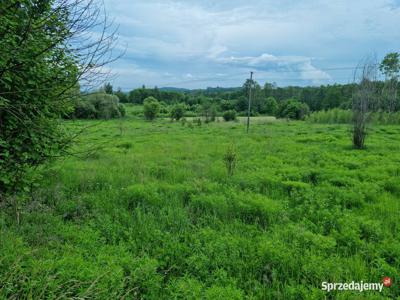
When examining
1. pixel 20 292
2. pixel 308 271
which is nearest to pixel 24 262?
pixel 20 292

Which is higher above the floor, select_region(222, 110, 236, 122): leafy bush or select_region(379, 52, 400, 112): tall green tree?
select_region(379, 52, 400, 112): tall green tree

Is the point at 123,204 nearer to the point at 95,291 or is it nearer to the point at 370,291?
the point at 95,291

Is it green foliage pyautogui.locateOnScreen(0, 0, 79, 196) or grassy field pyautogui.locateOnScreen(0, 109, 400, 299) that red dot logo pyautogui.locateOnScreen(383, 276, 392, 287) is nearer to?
grassy field pyautogui.locateOnScreen(0, 109, 400, 299)

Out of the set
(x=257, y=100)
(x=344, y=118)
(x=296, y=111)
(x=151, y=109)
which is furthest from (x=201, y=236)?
(x=257, y=100)

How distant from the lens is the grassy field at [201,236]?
2.59 metres

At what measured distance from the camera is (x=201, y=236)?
3521 millimetres

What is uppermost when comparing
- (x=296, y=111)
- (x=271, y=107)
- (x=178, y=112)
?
(x=271, y=107)

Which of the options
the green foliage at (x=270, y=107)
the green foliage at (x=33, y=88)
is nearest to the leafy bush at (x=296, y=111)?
the green foliage at (x=270, y=107)

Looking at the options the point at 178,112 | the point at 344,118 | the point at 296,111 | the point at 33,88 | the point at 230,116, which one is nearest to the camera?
the point at 33,88

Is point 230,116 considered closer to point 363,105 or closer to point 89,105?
point 363,105

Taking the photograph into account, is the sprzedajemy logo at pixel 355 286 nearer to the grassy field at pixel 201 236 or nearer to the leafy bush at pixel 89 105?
the grassy field at pixel 201 236

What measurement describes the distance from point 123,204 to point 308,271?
10.8ft

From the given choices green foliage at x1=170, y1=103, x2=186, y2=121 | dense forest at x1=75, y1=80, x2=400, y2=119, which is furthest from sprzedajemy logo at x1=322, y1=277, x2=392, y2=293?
green foliage at x1=170, y1=103, x2=186, y2=121

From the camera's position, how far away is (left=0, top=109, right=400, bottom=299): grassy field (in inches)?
102
